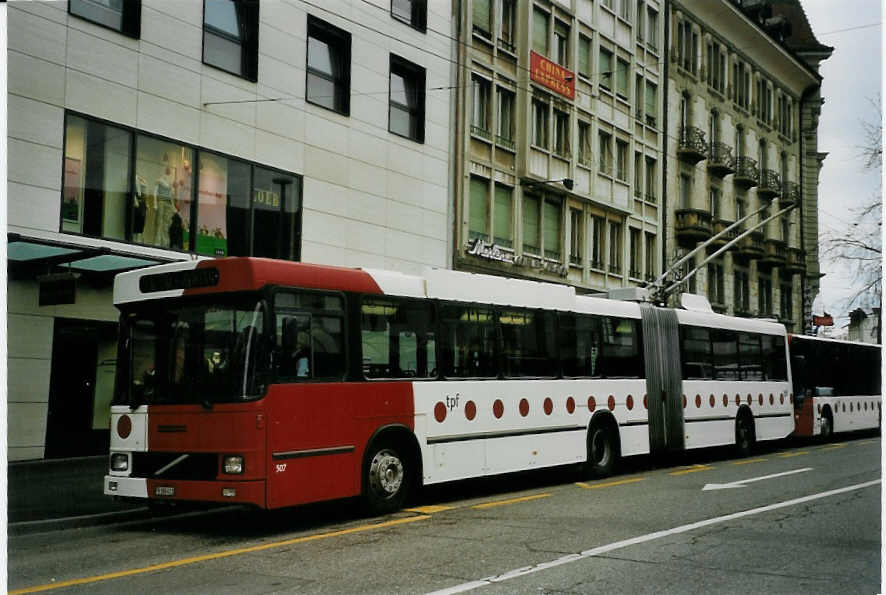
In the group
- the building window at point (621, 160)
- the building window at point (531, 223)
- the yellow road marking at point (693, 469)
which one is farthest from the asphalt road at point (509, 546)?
the building window at point (621, 160)

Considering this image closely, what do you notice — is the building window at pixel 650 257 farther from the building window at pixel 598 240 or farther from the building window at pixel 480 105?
the building window at pixel 480 105

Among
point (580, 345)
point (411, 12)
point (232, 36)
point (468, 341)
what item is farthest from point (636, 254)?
point (468, 341)

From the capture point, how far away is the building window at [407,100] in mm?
25375

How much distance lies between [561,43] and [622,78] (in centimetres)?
478

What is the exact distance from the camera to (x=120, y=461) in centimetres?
1174

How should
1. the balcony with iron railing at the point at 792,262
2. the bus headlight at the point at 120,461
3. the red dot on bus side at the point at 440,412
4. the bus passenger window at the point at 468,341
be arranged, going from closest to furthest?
the bus headlight at the point at 120,461 → the red dot on bus side at the point at 440,412 → the bus passenger window at the point at 468,341 → the balcony with iron railing at the point at 792,262

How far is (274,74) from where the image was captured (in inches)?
850

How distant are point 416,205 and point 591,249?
1078cm

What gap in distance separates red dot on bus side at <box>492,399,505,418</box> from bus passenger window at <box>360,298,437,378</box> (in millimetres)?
1395

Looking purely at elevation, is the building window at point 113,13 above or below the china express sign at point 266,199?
above

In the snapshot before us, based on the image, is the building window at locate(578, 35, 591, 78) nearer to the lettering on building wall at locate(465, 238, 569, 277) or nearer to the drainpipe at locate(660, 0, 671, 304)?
the drainpipe at locate(660, 0, 671, 304)

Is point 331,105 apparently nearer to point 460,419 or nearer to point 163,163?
point 163,163

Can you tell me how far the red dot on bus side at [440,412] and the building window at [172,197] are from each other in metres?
7.51

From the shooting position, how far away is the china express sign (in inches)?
846
